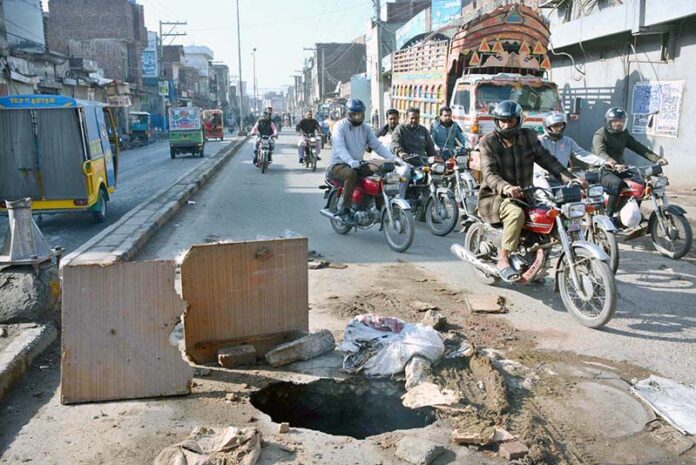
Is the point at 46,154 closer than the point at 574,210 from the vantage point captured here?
No

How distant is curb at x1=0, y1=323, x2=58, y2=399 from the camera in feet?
13.6

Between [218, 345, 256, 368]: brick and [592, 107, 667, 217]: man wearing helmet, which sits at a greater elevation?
[592, 107, 667, 217]: man wearing helmet

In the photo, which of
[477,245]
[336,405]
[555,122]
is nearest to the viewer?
[336,405]

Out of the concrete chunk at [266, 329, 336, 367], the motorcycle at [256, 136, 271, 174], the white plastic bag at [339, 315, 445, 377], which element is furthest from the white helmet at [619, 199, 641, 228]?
the motorcycle at [256, 136, 271, 174]

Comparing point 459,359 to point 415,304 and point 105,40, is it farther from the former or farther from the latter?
point 105,40

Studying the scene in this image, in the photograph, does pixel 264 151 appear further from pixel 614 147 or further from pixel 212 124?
pixel 212 124

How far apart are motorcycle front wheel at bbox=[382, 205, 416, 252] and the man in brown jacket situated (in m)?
1.86

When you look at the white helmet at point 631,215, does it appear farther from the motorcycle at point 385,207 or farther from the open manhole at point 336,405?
the open manhole at point 336,405

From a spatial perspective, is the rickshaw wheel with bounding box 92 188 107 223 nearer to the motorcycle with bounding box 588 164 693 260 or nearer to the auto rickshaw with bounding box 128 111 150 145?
the motorcycle with bounding box 588 164 693 260

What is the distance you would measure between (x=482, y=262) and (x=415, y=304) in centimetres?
93

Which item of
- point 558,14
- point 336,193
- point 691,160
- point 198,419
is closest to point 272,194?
point 336,193

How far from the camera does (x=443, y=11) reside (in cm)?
3441

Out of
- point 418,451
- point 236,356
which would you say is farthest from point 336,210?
point 418,451

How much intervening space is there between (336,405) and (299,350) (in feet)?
1.70
